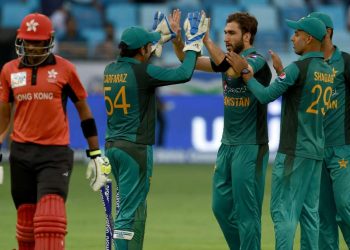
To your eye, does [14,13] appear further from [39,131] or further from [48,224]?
[48,224]

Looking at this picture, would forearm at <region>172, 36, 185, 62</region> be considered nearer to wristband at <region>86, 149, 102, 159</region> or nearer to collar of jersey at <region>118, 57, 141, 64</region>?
collar of jersey at <region>118, 57, 141, 64</region>

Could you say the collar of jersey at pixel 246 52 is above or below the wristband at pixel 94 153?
above

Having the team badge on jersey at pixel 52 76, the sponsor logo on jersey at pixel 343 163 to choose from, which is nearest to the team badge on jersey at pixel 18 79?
the team badge on jersey at pixel 52 76

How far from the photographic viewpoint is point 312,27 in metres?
9.73

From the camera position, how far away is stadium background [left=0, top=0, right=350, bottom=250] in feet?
43.6

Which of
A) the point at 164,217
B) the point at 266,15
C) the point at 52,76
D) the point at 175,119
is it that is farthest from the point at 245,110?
the point at 266,15

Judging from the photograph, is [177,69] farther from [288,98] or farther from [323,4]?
[323,4]

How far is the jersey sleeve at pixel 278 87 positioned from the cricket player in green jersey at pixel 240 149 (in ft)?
1.39

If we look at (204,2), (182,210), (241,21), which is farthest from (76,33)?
(241,21)

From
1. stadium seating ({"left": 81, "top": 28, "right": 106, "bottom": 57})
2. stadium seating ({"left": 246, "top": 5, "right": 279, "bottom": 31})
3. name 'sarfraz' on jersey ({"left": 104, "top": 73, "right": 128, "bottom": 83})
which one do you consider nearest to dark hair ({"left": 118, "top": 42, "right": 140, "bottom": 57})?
name 'sarfraz' on jersey ({"left": 104, "top": 73, "right": 128, "bottom": 83})

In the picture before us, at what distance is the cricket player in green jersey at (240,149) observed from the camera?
10.1 m

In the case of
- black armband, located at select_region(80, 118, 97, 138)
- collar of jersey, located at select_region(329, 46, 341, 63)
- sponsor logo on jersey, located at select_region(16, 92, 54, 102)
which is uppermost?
collar of jersey, located at select_region(329, 46, 341, 63)

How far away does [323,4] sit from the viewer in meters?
26.7

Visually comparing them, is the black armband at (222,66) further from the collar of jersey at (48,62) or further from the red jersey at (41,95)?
the collar of jersey at (48,62)
